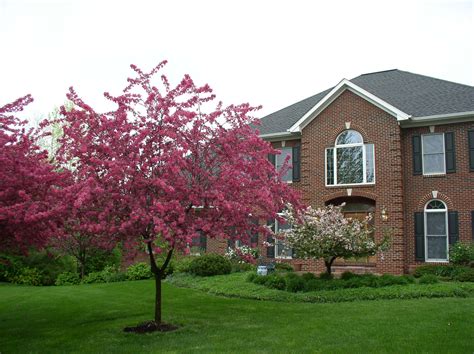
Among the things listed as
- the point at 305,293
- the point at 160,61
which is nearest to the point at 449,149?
the point at 305,293

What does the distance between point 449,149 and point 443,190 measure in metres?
1.51

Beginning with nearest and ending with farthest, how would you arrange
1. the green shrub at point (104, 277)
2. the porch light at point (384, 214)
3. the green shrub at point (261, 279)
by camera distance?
the green shrub at point (261, 279) < the porch light at point (384, 214) < the green shrub at point (104, 277)

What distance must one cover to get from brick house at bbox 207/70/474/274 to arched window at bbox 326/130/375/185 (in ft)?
0.12

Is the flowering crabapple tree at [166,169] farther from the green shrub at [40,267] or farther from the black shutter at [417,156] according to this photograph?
the green shrub at [40,267]

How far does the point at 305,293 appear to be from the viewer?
1370cm

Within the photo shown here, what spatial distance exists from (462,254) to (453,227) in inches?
58.5

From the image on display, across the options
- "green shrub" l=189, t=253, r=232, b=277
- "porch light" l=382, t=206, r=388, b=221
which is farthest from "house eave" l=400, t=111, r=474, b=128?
"green shrub" l=189, t=253, r=232, b=277

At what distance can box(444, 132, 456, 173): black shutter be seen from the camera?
17812 millimetres

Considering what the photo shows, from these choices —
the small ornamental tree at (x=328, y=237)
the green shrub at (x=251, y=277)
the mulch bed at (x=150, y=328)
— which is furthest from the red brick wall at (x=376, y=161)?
the mulch bed at (x=150, y=328)

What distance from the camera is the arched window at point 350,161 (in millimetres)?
18781

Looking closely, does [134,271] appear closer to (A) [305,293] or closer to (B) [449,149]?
(A) [305,293]

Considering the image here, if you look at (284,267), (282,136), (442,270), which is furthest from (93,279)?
(442,270)

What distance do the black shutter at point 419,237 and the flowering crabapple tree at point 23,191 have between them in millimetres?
13672

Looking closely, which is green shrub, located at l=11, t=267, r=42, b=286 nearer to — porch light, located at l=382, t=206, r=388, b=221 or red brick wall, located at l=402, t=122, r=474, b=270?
porch light, located at l=382, t=206, r=388, b=221
